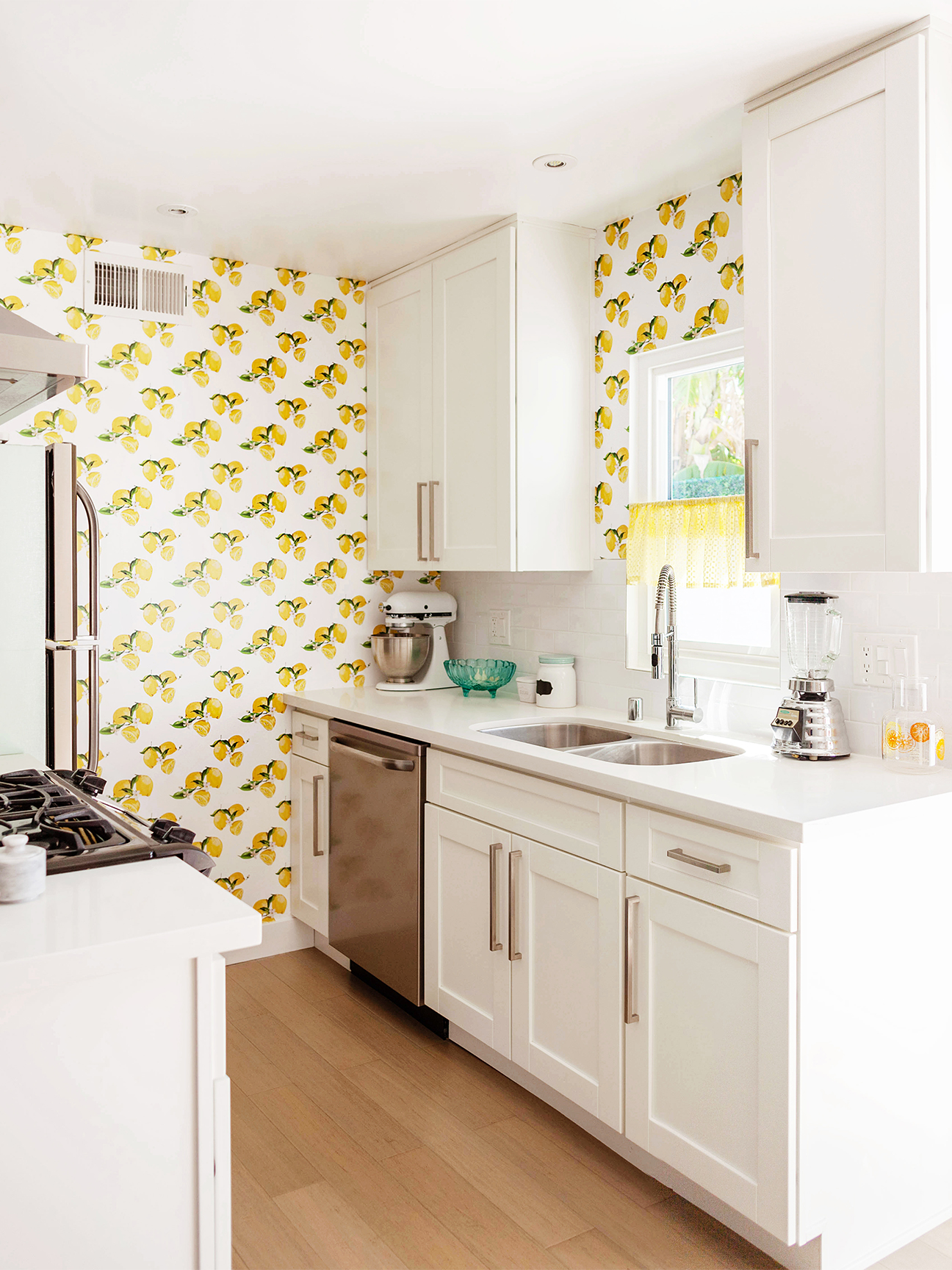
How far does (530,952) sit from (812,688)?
0.95 metres

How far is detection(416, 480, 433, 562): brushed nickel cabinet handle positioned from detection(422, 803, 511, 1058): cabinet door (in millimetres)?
970

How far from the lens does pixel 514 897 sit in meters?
2.54

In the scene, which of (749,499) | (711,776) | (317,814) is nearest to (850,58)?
(749,499)

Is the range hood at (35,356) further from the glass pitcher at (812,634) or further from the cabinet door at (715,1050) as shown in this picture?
the glass pitcher at (812,634)

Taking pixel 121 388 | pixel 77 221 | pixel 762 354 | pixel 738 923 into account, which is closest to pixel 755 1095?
pixel 738 923

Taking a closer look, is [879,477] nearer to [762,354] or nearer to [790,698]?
[762,354]

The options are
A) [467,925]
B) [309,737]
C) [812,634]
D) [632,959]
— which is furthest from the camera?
[309,737]

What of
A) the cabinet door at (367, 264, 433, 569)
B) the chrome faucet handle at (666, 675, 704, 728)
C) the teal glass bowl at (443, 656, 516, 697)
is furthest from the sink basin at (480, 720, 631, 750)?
the cabinet door at (367, 264, 433, 569)

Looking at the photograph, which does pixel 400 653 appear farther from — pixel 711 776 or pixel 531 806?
pixel 711 776

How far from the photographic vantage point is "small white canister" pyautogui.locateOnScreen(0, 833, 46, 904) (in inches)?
55.6

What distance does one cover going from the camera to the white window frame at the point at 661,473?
2734 mm

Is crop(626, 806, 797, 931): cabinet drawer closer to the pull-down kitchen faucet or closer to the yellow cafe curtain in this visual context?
the pull-down kitchen faucet

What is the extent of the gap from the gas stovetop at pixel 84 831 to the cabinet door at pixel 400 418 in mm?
1727

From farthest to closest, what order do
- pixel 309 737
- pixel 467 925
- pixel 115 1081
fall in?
1. pixel 309 737
2. pixel 467 925
3. pixel 115 1081
